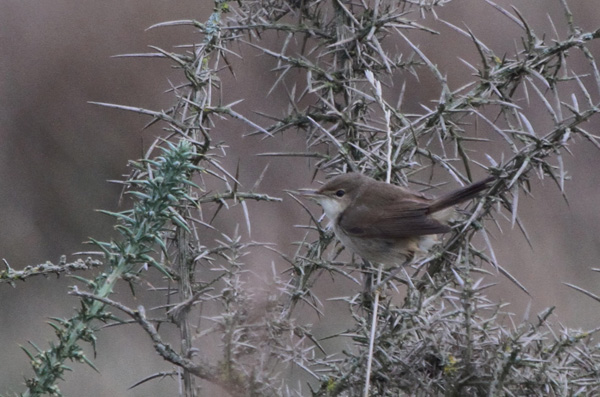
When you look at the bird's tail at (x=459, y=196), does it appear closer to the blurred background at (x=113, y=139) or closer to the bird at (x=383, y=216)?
the bird at (x=383, y=216)

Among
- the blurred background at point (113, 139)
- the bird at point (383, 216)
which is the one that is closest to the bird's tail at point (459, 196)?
the bird at point (383, 216)

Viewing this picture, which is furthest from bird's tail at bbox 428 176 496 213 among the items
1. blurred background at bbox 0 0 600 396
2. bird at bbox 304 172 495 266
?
blurred background at bbox 0 0 600 396

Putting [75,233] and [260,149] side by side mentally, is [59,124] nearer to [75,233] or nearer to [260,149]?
[75,233]

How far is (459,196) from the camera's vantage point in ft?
9.50

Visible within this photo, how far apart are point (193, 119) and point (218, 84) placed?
30 centimetres

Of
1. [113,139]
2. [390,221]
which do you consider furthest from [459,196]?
[113,139]

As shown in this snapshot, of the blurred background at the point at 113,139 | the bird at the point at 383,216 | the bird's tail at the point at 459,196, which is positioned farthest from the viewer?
the blurred background at the point at 113,139

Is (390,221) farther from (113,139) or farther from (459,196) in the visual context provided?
(113,139)

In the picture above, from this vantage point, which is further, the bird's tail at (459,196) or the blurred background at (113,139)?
the blurred background at (113,139)

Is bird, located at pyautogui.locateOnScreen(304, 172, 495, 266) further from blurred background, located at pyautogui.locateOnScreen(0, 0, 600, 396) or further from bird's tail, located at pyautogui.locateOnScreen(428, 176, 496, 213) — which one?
blurred background, located at pyautogui.locateOnScreen(0, 0, 600, 396)

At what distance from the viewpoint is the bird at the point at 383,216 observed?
10.2 feet

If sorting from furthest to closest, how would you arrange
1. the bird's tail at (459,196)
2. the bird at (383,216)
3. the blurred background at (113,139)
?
the blurred background at (113,139) → the bird at (383,216) → the bird's tail at (459,196)

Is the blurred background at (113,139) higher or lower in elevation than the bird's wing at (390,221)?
higher

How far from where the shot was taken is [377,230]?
338 centimetres
